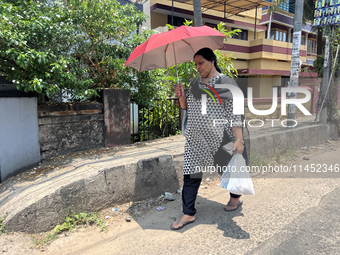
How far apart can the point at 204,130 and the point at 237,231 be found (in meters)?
1.16

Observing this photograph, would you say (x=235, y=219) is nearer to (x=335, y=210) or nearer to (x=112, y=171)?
(x=335, y=210)

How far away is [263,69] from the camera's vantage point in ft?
64.4

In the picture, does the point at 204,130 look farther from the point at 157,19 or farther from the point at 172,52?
the point at 157,19

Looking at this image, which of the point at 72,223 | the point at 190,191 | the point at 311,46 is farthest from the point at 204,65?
the point at 311,46

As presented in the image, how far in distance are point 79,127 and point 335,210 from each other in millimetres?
3991

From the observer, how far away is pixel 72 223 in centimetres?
305

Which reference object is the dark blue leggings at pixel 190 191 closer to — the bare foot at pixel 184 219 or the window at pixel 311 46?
the bare foot at pixel 184 219

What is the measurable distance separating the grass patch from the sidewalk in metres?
0.07

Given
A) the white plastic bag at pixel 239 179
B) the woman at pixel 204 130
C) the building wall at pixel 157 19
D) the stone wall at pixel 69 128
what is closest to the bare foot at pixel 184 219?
the woman at pixel 204 130

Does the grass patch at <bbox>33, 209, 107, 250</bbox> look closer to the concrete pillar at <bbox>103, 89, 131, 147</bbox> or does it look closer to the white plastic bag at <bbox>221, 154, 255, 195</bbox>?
the white plastic bag at <bbox>221, 154, 255, 195</bbox>

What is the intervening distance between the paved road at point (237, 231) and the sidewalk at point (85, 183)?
0.35 m

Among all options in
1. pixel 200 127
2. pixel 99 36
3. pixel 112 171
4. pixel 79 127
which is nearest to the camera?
pixel 200 127

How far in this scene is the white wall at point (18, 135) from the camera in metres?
3.82

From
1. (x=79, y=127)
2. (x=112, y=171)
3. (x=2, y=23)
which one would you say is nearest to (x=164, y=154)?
(x=112, y=171)
